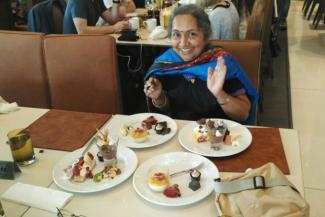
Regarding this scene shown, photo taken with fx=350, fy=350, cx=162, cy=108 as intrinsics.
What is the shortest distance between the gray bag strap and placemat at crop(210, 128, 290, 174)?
0.20 metres

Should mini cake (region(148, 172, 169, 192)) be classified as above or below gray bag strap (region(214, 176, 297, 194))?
below

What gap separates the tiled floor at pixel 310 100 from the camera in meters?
2.24

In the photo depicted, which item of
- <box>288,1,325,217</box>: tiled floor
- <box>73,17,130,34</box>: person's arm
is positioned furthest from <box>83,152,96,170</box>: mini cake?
<box>73,17,130,34</box>: person's arm

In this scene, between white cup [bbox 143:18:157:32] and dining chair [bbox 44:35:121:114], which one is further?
white cup [bbox 143:18:157:32]

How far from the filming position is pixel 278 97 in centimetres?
360

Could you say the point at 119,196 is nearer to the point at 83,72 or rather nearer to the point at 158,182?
the point at 158,182

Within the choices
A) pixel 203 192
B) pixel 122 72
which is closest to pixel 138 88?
pixel 122 72

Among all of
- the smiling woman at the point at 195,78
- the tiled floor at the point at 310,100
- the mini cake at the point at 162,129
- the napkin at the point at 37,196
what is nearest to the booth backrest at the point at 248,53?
the smiling woman at the point at 195,78

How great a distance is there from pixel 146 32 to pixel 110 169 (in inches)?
76.9

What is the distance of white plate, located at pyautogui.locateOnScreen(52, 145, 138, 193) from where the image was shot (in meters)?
1.12

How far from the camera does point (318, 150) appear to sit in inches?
101

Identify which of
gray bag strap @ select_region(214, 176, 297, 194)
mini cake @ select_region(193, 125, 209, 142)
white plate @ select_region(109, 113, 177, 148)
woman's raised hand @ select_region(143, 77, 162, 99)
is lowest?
white plate @ select_region(109, 113, 177, 148)

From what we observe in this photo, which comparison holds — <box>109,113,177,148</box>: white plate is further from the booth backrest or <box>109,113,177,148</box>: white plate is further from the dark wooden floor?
the dark wooden floor

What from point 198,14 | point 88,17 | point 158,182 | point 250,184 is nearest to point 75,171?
point 158,182
